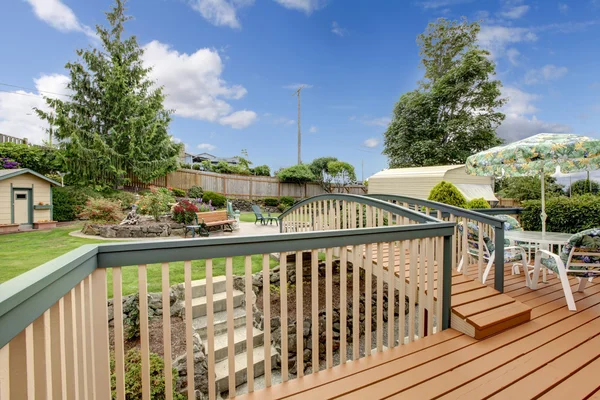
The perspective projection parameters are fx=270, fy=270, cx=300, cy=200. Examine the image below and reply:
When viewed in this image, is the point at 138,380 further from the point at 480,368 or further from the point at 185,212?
the point at 185,212

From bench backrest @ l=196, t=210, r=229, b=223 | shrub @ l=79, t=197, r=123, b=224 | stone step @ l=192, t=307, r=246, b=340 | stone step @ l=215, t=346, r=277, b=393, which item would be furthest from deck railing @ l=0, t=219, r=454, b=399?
shrub @ l=79, t=197, r=123, b=224

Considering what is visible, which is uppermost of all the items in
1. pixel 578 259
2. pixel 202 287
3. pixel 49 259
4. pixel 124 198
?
pixel 124 198

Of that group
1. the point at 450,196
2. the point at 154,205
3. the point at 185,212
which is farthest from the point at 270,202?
the point at 450,196

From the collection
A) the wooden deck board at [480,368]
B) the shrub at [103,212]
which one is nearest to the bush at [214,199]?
the shrub at [103,212]

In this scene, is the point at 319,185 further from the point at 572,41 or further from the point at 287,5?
the point at 572,41

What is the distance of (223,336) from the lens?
154 inches

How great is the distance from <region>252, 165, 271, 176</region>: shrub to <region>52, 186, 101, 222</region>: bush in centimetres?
1072

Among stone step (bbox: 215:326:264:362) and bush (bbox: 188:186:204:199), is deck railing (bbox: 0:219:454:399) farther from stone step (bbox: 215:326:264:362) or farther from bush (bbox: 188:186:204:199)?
bush (bbox: 188:186:204:199)

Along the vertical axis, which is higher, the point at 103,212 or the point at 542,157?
the point at 542,157

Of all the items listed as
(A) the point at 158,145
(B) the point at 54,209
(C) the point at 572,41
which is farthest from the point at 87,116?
(C) the point at 572,41

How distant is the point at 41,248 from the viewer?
5.32 metres

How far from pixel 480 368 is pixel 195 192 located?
550 inches

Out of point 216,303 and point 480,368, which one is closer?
point 480,368

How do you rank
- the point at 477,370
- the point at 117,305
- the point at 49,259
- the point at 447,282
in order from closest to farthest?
the point at 117,305 → the point at 477,370 → the point at 447,282 → the point at 49,259
